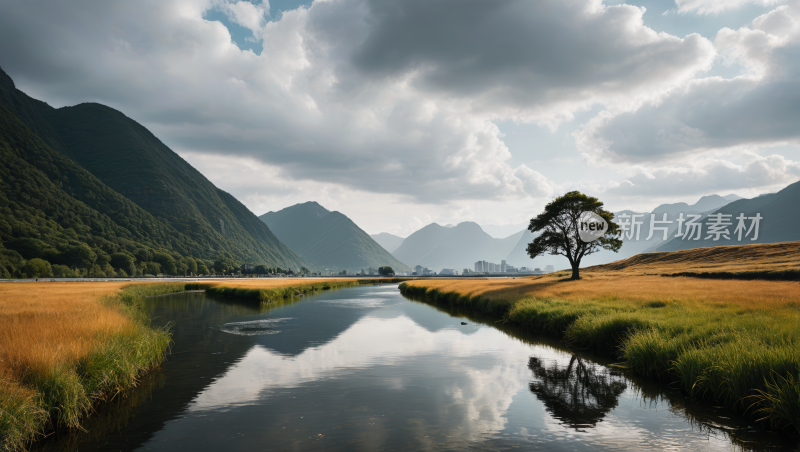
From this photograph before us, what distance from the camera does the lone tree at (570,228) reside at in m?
64.7

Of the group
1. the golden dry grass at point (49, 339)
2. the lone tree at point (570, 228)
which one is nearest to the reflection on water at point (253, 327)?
the golden dry grass at point (49, 339)

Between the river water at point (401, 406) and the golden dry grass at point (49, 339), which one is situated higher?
the golden dry grass at point (49, 339)

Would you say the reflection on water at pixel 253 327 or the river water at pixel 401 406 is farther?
the reflection on water at pixel 253 327

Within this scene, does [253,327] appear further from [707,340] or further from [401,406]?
[707,340]

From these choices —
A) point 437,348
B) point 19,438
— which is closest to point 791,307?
point 437,348

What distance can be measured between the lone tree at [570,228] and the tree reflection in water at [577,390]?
49.2m

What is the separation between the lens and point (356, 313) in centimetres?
4759

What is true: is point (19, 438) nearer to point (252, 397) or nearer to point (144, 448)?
point (144, 448)

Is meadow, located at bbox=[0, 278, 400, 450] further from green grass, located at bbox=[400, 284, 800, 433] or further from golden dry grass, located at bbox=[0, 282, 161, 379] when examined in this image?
green grass, located at bbox=[400, 284, 800, 433]

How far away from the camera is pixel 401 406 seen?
14.6 meters

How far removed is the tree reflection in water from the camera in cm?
1366

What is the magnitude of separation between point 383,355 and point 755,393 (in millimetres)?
17358

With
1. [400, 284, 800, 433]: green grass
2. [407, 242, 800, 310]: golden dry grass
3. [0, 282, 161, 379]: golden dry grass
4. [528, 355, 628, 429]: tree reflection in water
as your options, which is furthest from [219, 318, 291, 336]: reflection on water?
[407, 242, 800, 310]: golden dry grass

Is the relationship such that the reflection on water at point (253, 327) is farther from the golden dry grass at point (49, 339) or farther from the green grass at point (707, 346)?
the green grass at point (707, 346)
